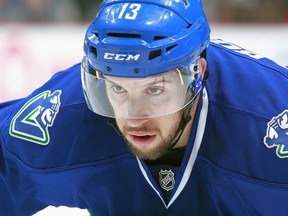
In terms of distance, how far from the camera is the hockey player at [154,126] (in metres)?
1.92

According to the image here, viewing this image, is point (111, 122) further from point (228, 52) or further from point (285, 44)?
point (285, 44)

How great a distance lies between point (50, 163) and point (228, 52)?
0.62m

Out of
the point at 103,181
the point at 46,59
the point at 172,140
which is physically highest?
the point at 172,140

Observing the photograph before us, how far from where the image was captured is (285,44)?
4047 mm

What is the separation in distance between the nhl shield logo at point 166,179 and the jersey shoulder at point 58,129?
14 centimetres

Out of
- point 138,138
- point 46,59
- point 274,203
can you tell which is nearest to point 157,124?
point 138,138

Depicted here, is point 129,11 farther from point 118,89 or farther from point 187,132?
point 187,132

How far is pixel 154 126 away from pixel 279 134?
1.11 ft

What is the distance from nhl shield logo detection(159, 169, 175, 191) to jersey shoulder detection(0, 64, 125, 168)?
137mm

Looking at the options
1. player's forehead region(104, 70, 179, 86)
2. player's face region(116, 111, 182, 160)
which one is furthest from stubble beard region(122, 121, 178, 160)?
player's forehead region(104, 70, 179, 86)

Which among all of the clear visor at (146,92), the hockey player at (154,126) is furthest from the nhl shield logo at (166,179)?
the clear visor at (146,92)

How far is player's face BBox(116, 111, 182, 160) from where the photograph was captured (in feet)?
6.46

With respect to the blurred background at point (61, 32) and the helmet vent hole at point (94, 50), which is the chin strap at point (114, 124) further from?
the blurred background at point (61, 32)

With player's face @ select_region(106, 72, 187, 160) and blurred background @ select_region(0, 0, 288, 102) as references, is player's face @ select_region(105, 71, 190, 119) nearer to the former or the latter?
player's face @ select_region(106, 72, 187, 160)
